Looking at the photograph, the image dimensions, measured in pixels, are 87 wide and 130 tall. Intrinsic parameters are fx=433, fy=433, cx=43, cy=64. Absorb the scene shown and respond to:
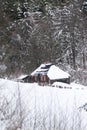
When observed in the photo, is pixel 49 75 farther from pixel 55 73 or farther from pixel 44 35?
pixel 44 35

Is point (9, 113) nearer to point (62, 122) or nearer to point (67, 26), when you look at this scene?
point (62, 122)

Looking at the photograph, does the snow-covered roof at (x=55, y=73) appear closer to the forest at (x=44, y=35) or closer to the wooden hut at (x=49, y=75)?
the wooden hut at (x=49, y=75)

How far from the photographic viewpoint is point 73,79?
3597 centimetres

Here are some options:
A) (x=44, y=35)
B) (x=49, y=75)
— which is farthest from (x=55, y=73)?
(x=44, y=35)

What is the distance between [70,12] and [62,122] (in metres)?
36.5

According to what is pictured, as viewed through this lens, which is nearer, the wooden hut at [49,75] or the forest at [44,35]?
the wooden hut at [49,75]

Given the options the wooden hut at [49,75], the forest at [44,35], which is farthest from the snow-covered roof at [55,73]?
the forest at [44,35]

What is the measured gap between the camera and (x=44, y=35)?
3756 centimetres

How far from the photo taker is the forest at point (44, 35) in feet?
119

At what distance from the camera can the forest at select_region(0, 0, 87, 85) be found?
1430 inches

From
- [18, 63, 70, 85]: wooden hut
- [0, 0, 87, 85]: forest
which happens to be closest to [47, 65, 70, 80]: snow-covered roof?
[18, 63, 70, 85]: wooden hut

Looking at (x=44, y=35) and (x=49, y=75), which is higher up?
(x=44, y=35)

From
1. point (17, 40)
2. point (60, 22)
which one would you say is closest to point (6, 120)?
point (17, 40)

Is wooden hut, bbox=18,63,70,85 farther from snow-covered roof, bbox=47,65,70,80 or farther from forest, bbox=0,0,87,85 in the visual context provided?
forest, bbox=0,0,87,85
